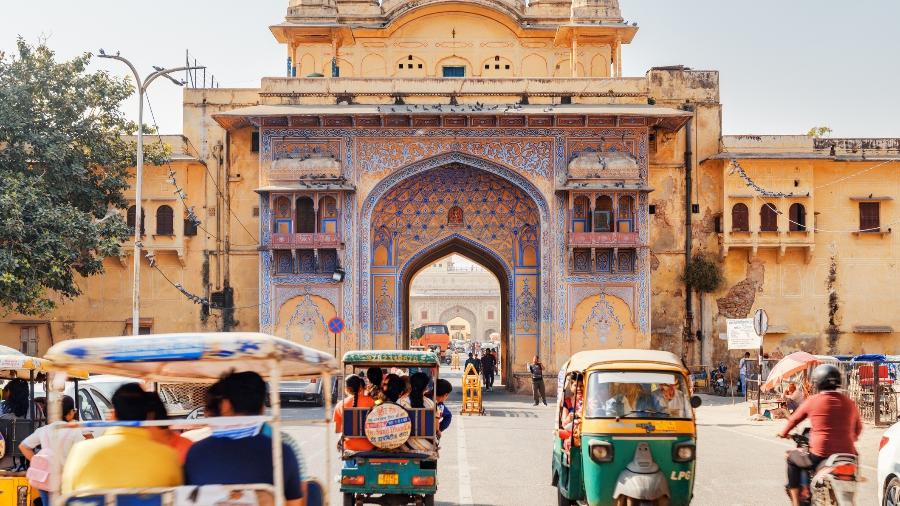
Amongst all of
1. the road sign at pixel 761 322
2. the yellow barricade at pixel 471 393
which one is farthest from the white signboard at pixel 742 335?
the yellow barricade at pixel 471 393

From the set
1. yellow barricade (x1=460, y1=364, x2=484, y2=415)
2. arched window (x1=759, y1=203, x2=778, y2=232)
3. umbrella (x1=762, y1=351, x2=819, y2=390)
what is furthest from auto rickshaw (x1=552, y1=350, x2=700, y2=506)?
arched window (x1=759, y1=203, x2=778, y2=232)

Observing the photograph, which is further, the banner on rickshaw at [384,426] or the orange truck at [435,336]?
the orange truck at [435,336]

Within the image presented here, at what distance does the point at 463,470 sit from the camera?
13.4 m

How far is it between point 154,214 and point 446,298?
52.3 metres

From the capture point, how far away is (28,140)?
26.0m

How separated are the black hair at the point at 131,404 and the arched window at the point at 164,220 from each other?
25.3m

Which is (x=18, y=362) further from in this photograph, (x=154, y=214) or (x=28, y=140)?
(x=154, y=214)

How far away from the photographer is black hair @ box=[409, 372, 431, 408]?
10219 mm

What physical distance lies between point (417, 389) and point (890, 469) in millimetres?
4130

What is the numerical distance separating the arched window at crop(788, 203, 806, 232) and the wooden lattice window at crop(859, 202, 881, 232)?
1.93m

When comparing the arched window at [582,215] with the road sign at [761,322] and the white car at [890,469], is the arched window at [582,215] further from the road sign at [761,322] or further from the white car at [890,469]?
the white car at [890,469]

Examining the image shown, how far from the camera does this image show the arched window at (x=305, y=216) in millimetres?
29172

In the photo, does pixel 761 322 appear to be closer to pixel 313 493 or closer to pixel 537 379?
pixel 537 379

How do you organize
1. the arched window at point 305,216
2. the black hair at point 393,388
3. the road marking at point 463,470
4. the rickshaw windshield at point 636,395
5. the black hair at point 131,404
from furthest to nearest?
the arched window at point 305,216 < the road marking at point 463,470 < the black hair at point 393,388 < the rickshaw windshield at point 636,395 < the black hair at point 131,404
